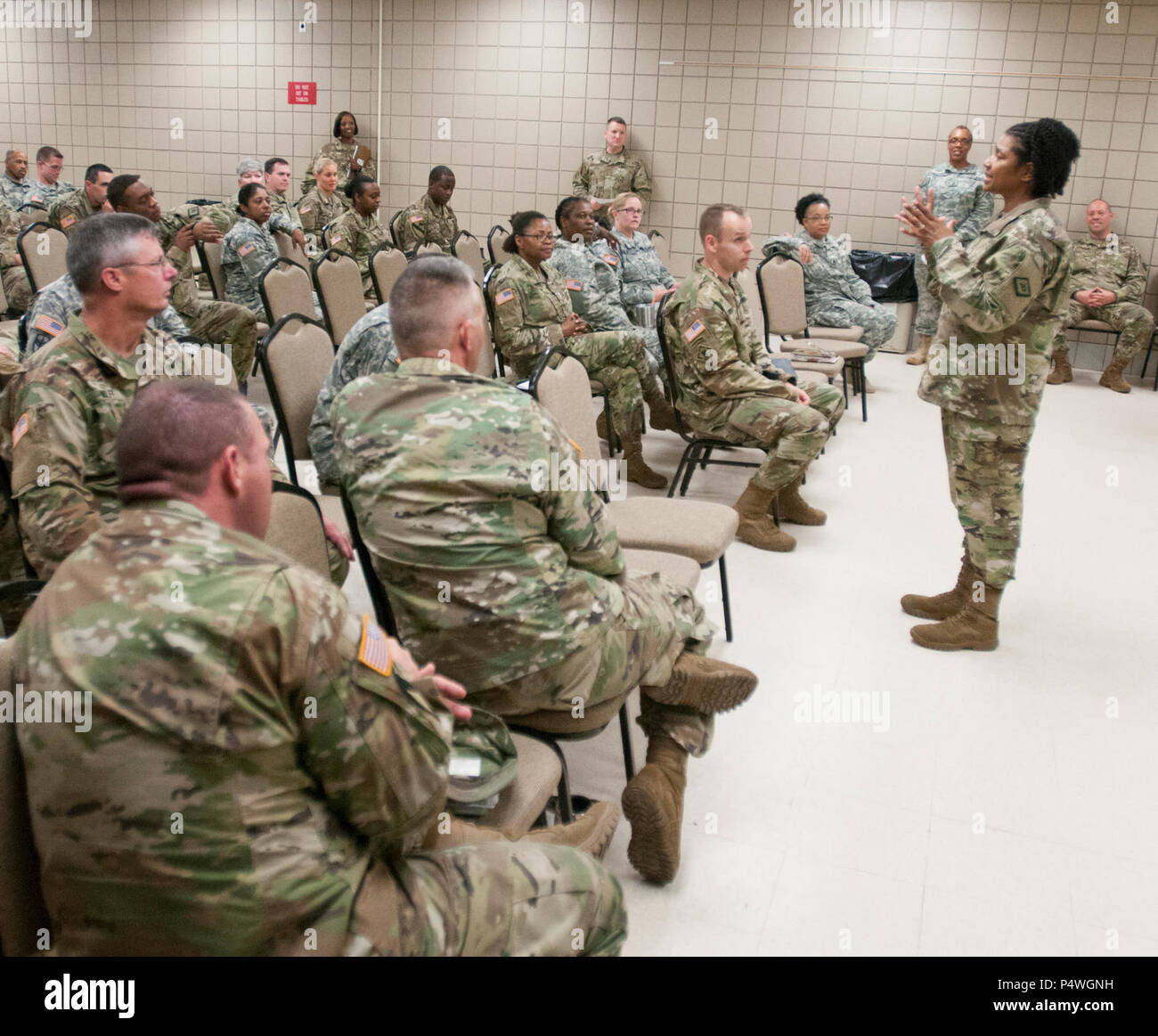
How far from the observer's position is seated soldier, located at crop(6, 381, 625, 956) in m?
1.08

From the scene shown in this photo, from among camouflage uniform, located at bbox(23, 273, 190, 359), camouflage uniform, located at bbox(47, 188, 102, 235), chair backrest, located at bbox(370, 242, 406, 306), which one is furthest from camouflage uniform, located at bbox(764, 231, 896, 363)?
camouflage uniform, located at bbox(47, 188, 102, 235)

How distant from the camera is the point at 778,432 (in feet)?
12.9

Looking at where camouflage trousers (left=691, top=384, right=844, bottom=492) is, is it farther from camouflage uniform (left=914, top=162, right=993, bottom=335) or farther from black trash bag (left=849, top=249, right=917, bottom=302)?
black trash bag (left=849, top=249, right=917, bottom=302)

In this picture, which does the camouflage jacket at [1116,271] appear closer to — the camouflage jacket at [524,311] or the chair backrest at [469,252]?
the chair backrest at [469,252]

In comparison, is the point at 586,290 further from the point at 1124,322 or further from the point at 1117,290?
the point at 1117,290

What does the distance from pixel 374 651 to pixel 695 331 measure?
9.70ft

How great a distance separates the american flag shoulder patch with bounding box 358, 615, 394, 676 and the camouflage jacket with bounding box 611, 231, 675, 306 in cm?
503

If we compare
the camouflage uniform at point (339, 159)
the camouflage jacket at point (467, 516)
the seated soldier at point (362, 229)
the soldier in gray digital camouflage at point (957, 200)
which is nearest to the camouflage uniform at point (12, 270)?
the seated soldier at point (362, 229)

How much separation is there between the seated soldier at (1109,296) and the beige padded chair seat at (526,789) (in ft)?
21.0

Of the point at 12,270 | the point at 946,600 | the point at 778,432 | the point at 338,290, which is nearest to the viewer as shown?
the point at 946,600

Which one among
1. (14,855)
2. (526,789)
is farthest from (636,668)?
(14,855)

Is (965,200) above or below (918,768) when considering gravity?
above

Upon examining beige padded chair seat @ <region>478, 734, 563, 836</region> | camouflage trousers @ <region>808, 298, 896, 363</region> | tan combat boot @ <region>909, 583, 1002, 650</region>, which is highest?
camouflage trousers @ <region>808, 298, 896, 363</region>
